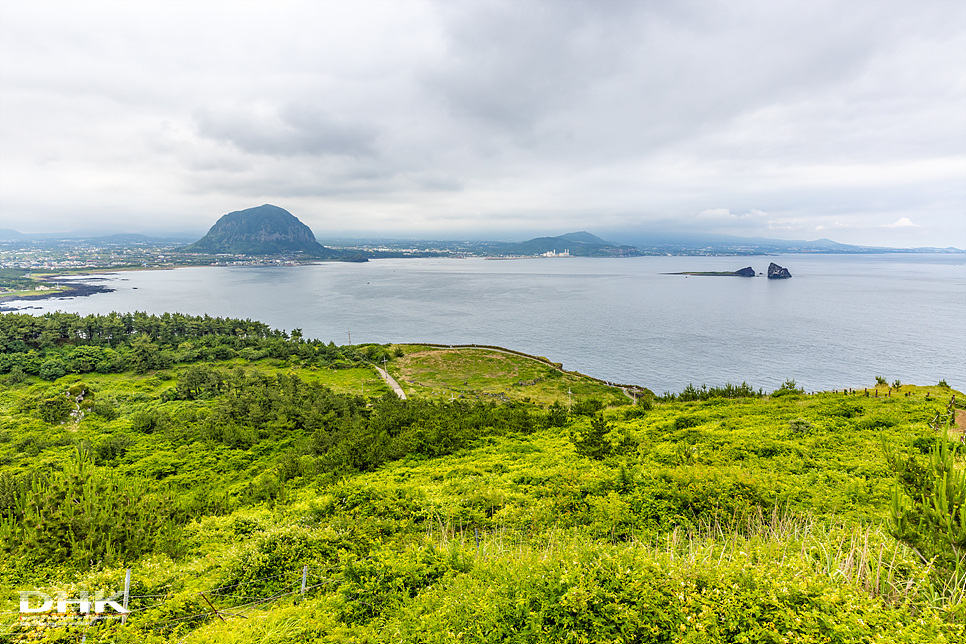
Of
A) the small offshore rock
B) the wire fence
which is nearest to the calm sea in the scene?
the small offshore rock

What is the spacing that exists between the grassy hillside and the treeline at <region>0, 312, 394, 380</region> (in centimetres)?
2854

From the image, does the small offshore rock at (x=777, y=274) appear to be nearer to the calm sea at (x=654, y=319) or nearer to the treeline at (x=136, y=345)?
the calm sea at (x=654, y=319)

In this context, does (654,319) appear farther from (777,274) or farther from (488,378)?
(777,274)

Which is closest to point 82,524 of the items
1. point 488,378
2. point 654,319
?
point 488,378

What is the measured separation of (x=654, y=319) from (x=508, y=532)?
85.7 metres

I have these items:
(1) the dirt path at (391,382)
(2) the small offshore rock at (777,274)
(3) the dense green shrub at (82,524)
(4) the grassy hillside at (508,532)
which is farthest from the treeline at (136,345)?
(2) the small offshore rock at (777,274)

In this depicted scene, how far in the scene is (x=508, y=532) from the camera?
9.30 m

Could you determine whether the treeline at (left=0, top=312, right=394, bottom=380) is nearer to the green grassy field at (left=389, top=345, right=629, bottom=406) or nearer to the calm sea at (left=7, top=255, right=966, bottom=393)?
the green grassy field at (left=389, top=345, right=629, bottom=406)

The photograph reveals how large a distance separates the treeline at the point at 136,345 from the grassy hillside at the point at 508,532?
93.6 feet

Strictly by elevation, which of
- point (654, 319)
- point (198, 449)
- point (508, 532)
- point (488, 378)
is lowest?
point (488, 378)

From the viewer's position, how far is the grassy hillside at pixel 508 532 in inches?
187

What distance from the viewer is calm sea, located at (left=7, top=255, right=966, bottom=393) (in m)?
53.4

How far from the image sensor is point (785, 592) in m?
4.47

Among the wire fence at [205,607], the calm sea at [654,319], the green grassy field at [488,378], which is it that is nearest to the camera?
the wire fence at [205,607]
